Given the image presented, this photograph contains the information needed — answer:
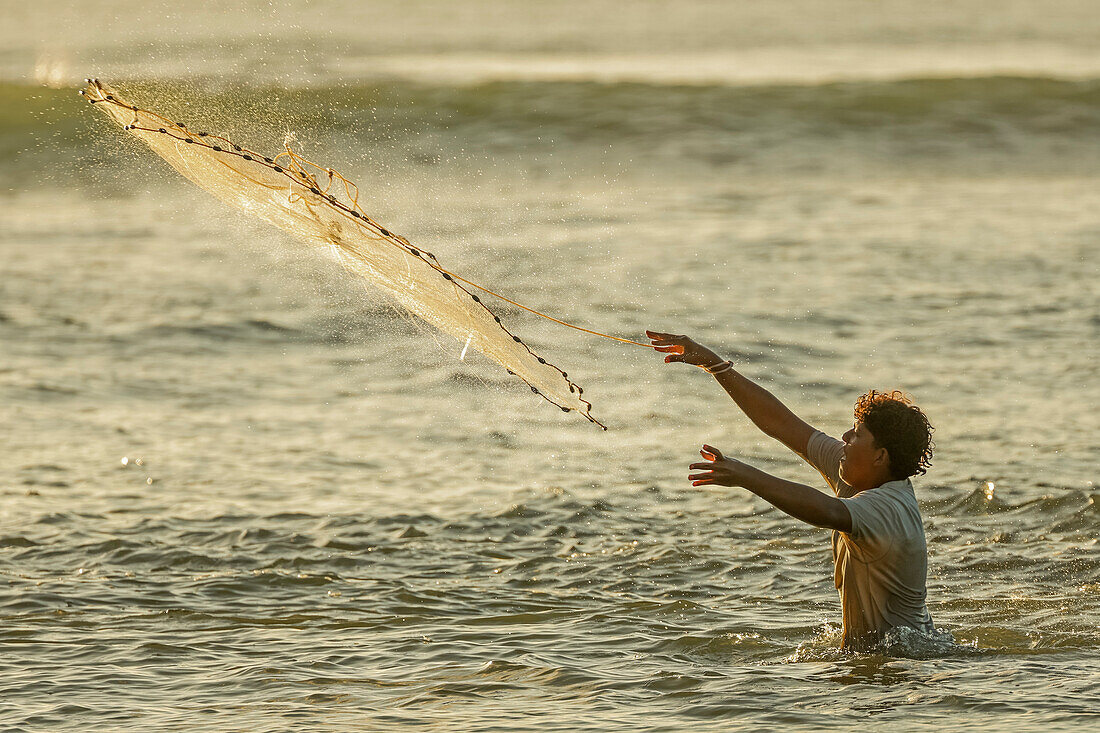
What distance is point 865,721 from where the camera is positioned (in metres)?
5.08

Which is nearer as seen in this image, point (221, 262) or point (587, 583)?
point (587, 583)

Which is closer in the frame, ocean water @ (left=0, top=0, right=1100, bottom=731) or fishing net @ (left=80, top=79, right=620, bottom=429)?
ocean water @ (left=0, top=0, right=1100, bottom=731)

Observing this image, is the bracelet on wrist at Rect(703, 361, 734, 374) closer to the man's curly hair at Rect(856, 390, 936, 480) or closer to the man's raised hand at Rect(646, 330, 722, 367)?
the man's raised hand at Rect(646, 330, 722, 367)

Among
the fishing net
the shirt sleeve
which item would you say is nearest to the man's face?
the shirt sleeve

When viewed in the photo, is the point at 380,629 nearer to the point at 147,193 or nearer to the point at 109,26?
the point at 147,193

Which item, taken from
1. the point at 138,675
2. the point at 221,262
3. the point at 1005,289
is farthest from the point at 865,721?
the point at 221,262

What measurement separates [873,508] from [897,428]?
0.31m

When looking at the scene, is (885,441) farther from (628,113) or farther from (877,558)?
(628,113)

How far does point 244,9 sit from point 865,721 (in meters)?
29.5

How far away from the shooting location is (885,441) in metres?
5.29

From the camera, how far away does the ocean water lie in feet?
18.9

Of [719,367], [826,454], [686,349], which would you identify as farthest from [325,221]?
[826,454]

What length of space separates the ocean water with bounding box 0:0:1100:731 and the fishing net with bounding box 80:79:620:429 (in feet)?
4.27

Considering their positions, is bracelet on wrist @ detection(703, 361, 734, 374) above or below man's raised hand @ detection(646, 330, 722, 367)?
below
